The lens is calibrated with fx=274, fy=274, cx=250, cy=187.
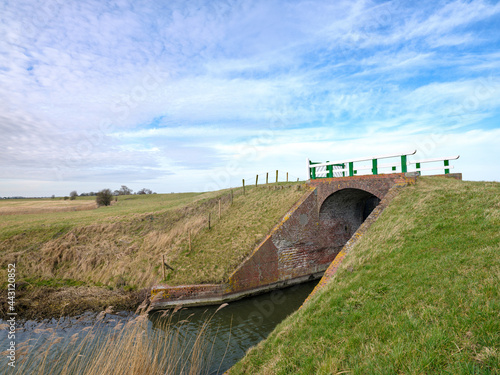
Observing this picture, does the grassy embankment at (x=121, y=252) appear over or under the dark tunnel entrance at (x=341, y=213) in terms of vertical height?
under

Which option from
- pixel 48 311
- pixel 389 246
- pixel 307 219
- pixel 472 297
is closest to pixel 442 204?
pixel 389 246

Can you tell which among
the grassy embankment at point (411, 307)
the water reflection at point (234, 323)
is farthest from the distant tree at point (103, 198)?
the grassy embankment at point (411, 307)

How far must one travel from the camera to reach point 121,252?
17.5 m

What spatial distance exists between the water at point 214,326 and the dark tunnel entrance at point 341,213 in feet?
14.1

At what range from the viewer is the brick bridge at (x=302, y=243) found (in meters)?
12.5

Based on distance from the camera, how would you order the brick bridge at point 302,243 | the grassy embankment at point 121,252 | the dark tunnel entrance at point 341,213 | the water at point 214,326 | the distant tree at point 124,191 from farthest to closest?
the distant tree at point 124,191 → the dark tunnel entrance at point 341,213 → the grassy embankment at point 121,252 → the brick bridge at point 302,243 → the water at point 214,326

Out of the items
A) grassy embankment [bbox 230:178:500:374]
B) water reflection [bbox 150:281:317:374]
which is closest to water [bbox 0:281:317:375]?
water reflection [bbox 150:281:317:374]

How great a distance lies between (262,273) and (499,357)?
1096 cm

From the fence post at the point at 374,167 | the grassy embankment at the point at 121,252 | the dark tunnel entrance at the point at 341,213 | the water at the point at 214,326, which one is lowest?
the water at the point at 214,326

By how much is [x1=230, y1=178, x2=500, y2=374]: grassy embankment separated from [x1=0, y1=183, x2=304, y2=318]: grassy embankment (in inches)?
272

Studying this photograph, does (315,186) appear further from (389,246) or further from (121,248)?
(121,248)

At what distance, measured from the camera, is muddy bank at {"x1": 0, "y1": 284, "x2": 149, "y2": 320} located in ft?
39.4

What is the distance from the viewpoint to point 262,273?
13.6m

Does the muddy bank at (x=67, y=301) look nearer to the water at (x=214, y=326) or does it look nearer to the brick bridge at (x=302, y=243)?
the water at (x=214, y=326)
